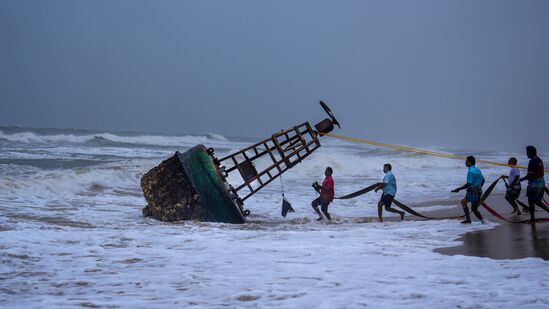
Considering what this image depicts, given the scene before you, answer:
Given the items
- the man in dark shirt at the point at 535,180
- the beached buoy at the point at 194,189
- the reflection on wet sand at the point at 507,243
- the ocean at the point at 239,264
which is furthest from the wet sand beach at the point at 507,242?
the beached buoy at the point at 194,189

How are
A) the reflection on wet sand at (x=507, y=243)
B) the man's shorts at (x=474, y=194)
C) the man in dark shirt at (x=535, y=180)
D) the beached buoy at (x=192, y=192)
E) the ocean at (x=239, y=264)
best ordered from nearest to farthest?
1. the ocean at (x=239, y=264)
2. the reflection on wet sand at (x=507, y=243)
3. the man's shorts at (x=474, y=194)
4. the man in dark shirt at (x=535, y=180)
5. the beached buoy at (x=192, y=192)

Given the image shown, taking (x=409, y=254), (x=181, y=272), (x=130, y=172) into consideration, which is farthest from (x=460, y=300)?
(x=130, y=172)

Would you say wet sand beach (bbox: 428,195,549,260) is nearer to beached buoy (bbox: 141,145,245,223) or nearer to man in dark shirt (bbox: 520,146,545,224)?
man in dark shirt (bbox: 520,146,545,224)

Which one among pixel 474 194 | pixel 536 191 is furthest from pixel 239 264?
pixel 536 191

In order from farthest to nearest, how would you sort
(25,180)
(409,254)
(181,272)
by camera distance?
(25,180) → (409,254) → (181,272)

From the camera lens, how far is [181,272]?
702 centimetres

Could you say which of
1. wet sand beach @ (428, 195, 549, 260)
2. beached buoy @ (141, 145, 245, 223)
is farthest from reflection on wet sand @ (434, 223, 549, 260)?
beached buoy @ (141, 145, 245, 223)

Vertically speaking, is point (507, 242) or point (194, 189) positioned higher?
point (194, 189)

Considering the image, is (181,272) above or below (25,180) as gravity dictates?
below

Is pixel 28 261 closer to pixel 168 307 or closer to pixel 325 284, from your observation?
pixel 168 307

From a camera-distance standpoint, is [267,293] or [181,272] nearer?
[267,293]

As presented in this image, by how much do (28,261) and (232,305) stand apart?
342 cm

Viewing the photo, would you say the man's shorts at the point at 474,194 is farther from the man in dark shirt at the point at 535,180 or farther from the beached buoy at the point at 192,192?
the beached buoy at the point at 192,192

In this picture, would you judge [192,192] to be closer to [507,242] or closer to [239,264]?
[239,264]
